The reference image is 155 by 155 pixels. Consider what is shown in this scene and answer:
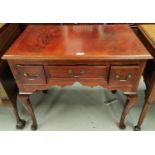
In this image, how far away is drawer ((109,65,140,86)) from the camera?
36.1 inches

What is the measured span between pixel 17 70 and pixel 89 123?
28.5 inches

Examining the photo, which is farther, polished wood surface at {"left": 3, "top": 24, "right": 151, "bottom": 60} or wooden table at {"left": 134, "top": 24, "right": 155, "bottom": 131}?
wooden table at {"left": 134, "top": 24, "right": 155, "bottom": 131}

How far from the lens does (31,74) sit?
3.14 feet

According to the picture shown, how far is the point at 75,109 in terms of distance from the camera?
1493 mm

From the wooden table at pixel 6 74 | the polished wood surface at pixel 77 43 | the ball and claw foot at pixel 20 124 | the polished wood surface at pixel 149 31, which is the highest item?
the polished wood surface at pixel 77 43

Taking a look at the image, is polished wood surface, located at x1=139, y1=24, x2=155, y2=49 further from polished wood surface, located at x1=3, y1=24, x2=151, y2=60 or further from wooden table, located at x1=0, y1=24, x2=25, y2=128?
wooden table, located at x1=0, y1=24, x2=25, y2=128

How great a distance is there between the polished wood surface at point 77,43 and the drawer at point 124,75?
0.08 m

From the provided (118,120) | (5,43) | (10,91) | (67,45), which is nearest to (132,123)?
(118,120)

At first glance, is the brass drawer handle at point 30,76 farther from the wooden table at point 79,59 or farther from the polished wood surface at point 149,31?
the polished wood surface at point 149,31

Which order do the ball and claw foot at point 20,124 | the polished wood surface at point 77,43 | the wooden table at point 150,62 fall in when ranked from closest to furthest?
the polished wood surface at point 77,43, the wooden table at point 150,62, the ball and claw foot at point 20,124

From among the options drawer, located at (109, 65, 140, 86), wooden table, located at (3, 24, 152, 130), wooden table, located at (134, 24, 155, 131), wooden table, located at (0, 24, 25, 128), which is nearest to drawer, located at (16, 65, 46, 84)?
wooden table, located at (3, 24, 152, 130)

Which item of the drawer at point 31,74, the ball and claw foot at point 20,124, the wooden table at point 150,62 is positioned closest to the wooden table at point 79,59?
the drawer at point 31,74

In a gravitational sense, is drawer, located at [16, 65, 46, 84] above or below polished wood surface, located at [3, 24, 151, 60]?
below

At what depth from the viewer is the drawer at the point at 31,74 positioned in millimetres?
931
